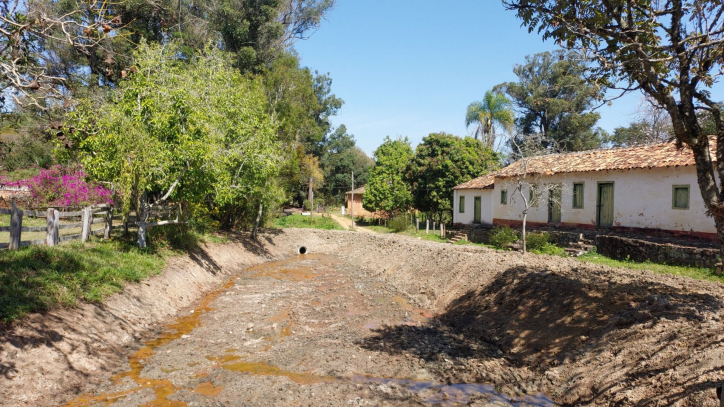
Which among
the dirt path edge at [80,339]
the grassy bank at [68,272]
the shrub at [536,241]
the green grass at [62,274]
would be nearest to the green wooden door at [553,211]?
the shrub at [536,241]

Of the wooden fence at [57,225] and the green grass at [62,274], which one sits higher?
the wooden fence at [57,225]

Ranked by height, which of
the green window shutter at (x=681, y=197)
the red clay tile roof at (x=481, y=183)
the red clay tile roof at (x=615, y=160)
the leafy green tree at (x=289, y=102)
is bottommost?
the green window shutter at (x=681, y=197)

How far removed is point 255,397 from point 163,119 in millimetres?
9371

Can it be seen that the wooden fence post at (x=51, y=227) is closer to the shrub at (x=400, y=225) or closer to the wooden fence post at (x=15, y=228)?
the wooden fence post at (x=15, y=228)

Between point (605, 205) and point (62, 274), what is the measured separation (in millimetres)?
20322

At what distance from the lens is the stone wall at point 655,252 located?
13023 mm

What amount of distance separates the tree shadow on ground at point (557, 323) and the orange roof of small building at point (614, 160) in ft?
22.3

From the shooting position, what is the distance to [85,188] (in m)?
19.0

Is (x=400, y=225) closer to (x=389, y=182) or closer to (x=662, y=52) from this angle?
(x=389, y=182)

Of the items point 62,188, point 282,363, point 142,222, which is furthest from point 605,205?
point 62,188

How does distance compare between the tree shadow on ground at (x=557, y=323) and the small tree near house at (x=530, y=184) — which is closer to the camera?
the tree shadow on ground at (x=557, y=323)

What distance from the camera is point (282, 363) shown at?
7.95 m

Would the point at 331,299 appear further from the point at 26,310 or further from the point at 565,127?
the point at 565,127

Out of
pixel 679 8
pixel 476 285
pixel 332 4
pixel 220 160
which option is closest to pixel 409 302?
pixel 476 285
